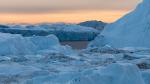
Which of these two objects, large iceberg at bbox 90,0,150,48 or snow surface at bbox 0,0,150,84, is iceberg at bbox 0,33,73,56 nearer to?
snow surface at bbox 0,0,150,84

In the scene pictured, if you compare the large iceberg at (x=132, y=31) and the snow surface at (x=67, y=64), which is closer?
the snow surface at (x=67, y=64)

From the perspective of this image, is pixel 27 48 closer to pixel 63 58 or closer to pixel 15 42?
pixel 15 42

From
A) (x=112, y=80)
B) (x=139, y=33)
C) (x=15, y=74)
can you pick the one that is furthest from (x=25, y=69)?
(x=139, y=33)

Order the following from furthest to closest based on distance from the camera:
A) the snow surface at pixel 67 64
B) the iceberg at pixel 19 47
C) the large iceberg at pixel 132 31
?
the large iceberg at pixel 132 31 → the iceberg at pixel 19 47 → the snow surface at pixel 67 64

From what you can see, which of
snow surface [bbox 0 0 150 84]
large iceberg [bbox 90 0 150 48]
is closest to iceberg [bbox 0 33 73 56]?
snow surface [bbox 0 0 150 84]

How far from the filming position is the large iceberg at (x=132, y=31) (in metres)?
33.2

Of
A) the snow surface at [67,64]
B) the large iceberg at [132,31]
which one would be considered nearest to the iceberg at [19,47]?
the snow surface at [67,64]

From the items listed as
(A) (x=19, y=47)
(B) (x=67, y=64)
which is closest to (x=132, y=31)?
(A) (x=19, y=47)

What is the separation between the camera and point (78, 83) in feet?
34.4

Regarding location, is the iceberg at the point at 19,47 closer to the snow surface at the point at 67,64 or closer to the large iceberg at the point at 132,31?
the snow surface at the point at 67,64

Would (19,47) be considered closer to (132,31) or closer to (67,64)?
(67,64)

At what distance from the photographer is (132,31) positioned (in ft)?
112

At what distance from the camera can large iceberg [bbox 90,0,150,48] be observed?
1308 inches

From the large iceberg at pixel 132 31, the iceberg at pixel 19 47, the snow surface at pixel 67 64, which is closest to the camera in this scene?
the snow surface at pixel 67 64
